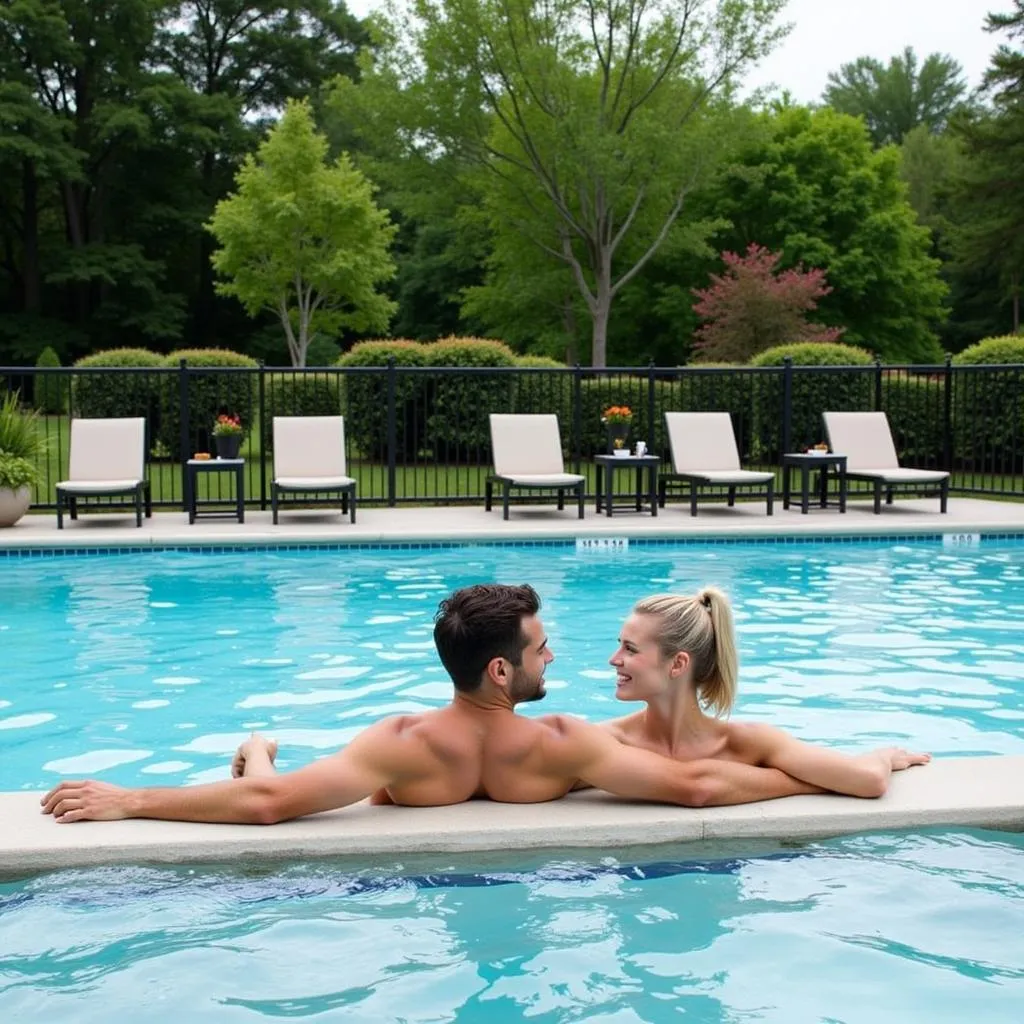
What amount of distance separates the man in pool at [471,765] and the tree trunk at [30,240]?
44499mm

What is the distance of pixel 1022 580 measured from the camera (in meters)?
10.4

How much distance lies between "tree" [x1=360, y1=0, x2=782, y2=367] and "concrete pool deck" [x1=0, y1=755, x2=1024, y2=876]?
2557 cm

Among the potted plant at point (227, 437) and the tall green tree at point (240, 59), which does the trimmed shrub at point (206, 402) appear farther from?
the tall green tree at point (240, 59)

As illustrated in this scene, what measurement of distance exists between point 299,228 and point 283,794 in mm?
32187

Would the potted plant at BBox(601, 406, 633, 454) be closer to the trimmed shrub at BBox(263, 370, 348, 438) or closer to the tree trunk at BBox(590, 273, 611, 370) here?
the trimmed shrub at BBox(263, 370, 348, 438)

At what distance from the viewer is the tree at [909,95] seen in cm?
6212

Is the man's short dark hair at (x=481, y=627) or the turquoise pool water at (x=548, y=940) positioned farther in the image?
the man's short dark hair at (x=481, y=627)

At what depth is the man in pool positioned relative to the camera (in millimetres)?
3734

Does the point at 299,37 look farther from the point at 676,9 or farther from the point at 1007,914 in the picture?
the point at 1007,914

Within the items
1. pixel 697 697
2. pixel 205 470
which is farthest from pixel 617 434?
pixel 697 697

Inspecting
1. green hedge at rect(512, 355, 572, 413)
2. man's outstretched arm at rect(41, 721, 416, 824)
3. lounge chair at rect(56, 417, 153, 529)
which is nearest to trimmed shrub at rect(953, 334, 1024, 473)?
green hedge at rect(512, 355, 572, 413)

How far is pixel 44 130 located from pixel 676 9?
72.9 feet

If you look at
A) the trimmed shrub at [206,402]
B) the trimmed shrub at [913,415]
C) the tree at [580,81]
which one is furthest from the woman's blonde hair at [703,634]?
the tree at [580,81]

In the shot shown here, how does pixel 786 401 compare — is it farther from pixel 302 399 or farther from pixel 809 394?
pixel 302 399
